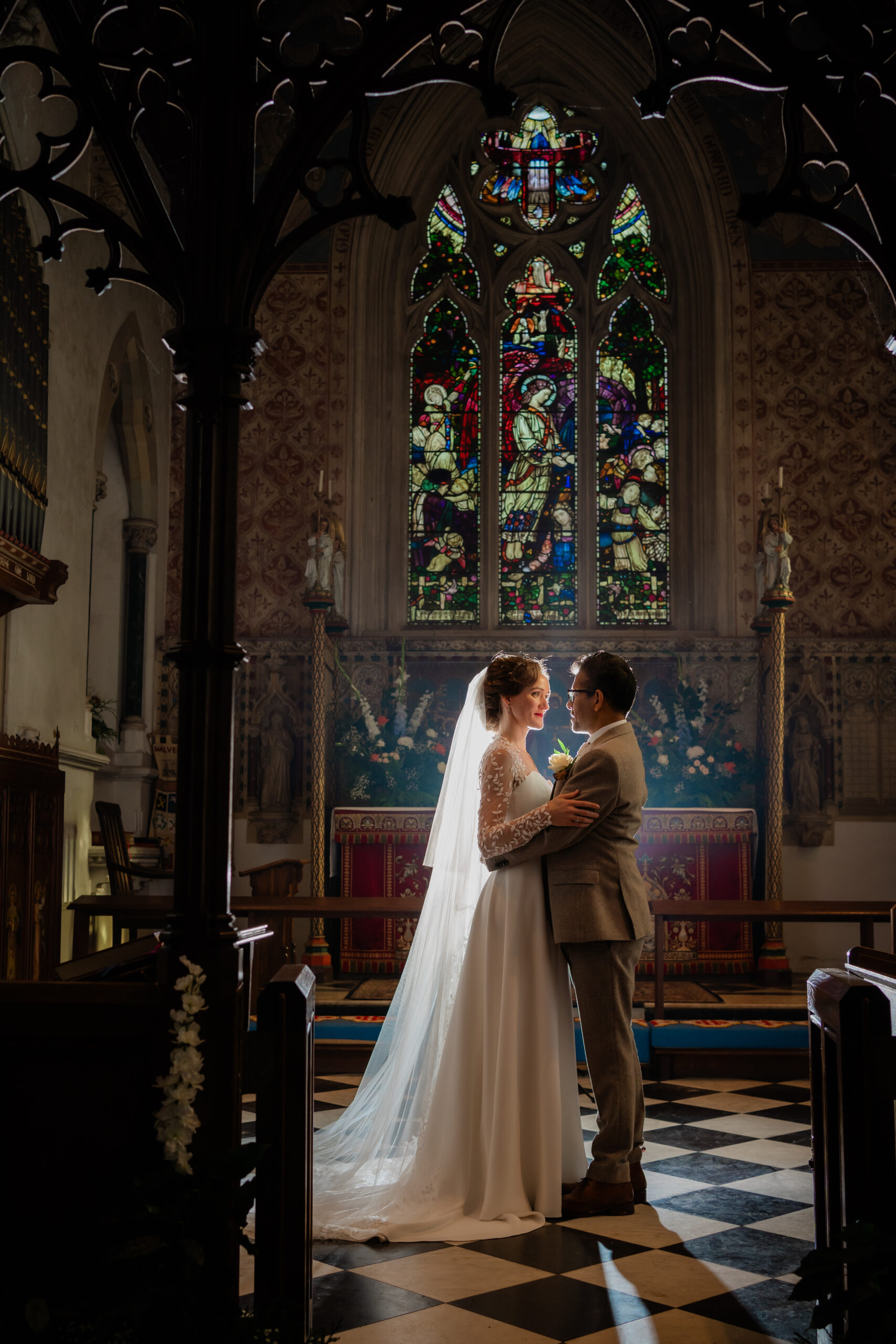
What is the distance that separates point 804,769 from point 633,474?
2.98m

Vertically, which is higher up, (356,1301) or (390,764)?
(390,764)

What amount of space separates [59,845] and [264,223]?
5115 millimetres

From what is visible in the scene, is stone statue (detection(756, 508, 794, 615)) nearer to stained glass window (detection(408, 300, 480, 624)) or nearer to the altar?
the altar

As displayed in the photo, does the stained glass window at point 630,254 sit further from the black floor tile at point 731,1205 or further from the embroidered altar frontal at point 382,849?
the black floor tile at point 731,1205

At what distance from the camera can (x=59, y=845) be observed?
278 inches

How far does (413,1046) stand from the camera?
3.84m

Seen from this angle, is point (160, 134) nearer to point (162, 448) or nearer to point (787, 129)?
point (787, 129)

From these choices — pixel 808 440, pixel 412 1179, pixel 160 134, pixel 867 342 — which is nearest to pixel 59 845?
pixel 412 1179

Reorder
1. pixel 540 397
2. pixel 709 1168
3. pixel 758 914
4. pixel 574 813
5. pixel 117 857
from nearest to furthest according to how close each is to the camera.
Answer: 1. pixel 574 813
2. pixel 709 1168
3. pixel 758 914
4. pixel 117 857
5. pixel 540 397

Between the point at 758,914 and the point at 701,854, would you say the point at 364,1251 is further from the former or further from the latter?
the point at 701,854

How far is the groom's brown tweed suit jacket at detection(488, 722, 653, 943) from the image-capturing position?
11.8ft

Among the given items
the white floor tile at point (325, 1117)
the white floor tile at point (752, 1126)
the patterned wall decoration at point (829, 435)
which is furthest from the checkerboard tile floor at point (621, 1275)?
the patterned wall decoration at point (829, 435)

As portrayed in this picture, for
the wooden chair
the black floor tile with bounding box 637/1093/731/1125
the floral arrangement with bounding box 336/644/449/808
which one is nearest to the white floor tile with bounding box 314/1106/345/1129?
the black floor tile with bounding box 637/1093/731/1125

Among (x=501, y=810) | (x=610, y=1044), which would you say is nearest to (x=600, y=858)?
(x=501, y=810)
